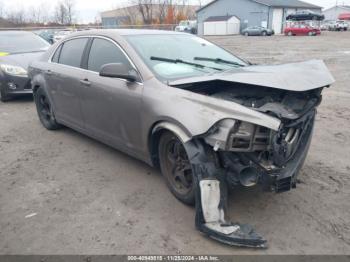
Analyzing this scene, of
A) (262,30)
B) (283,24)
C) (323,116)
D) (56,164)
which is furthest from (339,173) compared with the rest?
(283,24)

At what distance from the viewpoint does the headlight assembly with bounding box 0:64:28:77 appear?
829 centimetres

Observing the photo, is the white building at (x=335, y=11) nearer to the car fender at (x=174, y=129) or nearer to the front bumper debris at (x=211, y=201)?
the car fender at (x=174, y=129)

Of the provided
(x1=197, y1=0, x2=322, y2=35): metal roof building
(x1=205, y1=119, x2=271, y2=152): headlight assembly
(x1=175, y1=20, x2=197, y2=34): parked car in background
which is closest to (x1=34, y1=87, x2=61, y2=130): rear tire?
(x1=205, y1=119, x2=271, y2=152): headlight assembly

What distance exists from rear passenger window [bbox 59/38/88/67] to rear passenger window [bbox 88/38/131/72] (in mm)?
308

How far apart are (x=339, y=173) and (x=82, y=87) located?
134 inches

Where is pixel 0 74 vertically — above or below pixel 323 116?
above

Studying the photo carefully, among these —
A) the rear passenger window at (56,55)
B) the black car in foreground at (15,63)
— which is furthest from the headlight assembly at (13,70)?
the rear passenger window at (56,55)

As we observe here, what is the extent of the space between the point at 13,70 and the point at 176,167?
620cm

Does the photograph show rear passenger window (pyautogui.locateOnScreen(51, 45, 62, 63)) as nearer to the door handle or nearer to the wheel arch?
the door handle

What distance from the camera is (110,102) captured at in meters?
4.25

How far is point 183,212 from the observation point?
11.7ft

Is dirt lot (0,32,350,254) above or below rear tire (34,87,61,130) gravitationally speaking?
below

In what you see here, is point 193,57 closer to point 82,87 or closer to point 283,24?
point 82,87

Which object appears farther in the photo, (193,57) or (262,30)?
(262,30)
